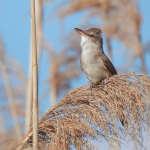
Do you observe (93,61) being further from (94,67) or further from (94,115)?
(94,115)

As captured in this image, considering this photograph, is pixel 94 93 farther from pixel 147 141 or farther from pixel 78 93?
pixel 147 141

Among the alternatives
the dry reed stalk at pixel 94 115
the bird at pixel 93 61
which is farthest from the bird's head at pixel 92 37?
the dry reed stalk at pixel 94 115

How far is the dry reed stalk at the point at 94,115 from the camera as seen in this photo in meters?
2.26

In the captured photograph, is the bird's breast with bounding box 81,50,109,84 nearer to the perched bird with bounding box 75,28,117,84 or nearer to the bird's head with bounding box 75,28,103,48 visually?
the perched bird with bounding box 75,28,117,84

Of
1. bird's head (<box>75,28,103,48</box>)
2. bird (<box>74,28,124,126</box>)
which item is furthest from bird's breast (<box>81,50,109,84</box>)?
bird's head (<box>75,28,103,48</box>)

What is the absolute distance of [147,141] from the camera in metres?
2.29

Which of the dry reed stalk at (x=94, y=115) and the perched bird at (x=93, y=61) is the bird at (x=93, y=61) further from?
the dry reed stalk at (x=94, y=115)

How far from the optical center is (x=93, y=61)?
3.89m

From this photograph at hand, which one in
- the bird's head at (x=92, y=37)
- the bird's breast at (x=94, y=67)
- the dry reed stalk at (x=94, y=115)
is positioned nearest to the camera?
the dry reed stalk at (x=94, y=115)

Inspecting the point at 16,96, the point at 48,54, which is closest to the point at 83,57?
the point at 16,96

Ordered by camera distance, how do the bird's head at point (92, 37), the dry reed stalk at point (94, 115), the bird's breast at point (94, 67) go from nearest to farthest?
the dry reed stalk at point (94, 115) → the bird's breast at point (94, 67) → the bird's head at point (92, 37)

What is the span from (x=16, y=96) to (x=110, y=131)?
6038 mm

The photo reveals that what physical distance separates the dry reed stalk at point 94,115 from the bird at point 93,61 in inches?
54.6

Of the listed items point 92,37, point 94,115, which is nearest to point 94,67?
point 92,37
